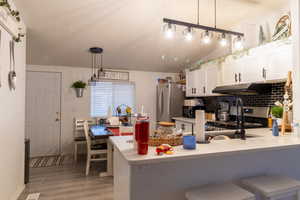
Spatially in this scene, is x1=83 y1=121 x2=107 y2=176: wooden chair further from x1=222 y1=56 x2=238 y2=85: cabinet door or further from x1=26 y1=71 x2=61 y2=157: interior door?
x1=222 y1=56 x2=238 y2=85: cabinet door

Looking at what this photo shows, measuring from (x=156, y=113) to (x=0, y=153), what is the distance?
3.67 m

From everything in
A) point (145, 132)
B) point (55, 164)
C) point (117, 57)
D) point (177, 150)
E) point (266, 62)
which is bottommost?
point (55, 164)

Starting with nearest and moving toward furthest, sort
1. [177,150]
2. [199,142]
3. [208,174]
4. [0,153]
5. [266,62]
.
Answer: [177,150]
[208,174]
[199,142]
[0,153]
[266,62]

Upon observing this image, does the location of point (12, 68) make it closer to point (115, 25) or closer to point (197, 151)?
point (115, 25)

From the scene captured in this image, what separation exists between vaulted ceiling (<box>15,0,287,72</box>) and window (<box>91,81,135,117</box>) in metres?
0.73

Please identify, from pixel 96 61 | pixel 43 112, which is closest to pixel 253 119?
pixel 96 61

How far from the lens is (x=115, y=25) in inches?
Answer: 123

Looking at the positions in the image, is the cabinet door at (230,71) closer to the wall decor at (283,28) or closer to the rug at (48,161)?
the wall decor at (283,28)

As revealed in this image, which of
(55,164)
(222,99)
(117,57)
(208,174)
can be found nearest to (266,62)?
(222,99)

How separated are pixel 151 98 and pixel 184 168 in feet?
12.3

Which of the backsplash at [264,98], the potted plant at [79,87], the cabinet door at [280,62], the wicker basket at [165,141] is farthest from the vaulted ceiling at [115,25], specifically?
the wicker basket at [165,141]

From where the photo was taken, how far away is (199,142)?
162cm

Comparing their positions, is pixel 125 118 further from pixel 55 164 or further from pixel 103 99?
pixel 55 164

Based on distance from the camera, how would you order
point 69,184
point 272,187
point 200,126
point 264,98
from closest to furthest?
point 272,187 → point 200,126 → point 69,184 → point 264,98
